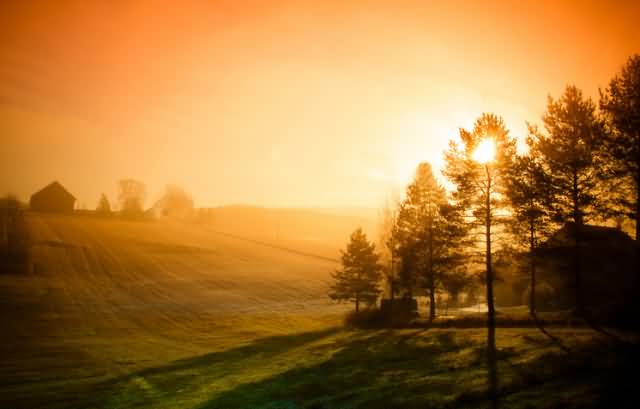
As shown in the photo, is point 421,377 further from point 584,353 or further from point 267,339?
point 267,339

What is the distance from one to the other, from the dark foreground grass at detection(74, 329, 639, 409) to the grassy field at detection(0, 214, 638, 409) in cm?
7

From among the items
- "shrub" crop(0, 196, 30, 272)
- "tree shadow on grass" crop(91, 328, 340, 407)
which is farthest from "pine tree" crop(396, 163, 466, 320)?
"shrub" crop(0, 196, 30, 272)

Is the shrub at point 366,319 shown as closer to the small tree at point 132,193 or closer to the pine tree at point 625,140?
the pine tree at point 625,140

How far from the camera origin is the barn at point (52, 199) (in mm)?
95188

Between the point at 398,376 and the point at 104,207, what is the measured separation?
12359cm

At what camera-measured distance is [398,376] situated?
15.0 m

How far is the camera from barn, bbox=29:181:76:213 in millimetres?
95188

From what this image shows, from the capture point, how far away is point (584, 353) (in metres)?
14.5

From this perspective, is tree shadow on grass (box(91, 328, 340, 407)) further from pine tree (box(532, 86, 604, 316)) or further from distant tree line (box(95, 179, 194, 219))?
distant tree line (box(95, 179, 194, 219))

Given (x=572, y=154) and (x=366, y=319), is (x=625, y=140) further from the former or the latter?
(x=366, y=319)

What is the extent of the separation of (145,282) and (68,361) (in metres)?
→ 30.6

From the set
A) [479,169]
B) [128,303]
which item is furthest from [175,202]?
[479,169]

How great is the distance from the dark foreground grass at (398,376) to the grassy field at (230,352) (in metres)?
0.07

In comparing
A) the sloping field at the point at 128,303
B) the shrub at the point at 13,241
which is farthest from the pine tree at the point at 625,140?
the shrub at the point at 13,241
